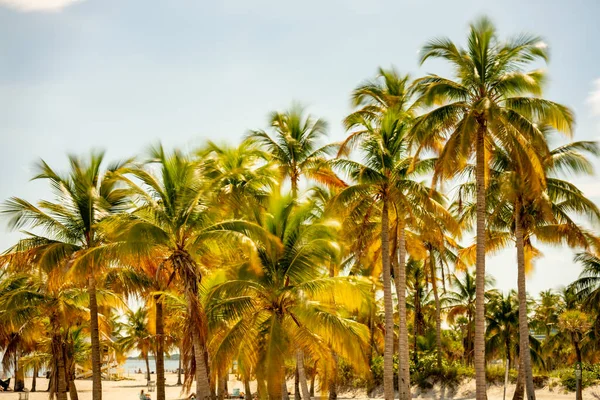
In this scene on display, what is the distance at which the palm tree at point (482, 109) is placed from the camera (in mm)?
18344

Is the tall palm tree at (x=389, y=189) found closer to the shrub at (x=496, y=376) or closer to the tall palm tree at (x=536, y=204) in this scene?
the tall palm tree at (x=536, y=204)

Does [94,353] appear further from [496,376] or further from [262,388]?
[496,376]

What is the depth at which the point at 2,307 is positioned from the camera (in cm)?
2456

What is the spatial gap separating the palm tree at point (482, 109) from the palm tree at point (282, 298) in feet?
14.2

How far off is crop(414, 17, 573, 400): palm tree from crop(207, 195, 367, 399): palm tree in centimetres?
432

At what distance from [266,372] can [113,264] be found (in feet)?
20.9

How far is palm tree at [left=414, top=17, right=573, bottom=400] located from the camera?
18344 millimetres

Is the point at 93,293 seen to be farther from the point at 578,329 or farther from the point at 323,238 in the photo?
the point at 578,329

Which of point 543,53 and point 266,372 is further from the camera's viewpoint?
point 543,53

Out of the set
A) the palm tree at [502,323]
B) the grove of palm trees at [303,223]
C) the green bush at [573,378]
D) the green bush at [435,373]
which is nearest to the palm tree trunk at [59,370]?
the grove of palm trees at [303,223]

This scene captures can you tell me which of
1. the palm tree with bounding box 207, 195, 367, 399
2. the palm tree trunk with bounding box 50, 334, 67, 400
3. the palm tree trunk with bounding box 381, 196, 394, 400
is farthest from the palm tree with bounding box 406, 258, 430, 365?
the palm tree with bounding box 207, 195, 367, 399

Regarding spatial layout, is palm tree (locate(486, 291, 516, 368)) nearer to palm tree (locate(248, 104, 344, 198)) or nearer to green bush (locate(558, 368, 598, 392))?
green bush (locate(558, 368, 598, 392))

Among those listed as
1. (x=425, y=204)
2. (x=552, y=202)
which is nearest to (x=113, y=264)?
(x=425, y=204)

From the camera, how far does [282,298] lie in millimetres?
18375
